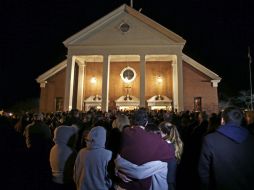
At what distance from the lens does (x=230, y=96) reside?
2938 centimetres

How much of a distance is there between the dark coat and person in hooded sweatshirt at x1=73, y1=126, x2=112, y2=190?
4.83 feet

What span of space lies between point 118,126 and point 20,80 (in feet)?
128

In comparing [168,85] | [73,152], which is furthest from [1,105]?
[73,152]

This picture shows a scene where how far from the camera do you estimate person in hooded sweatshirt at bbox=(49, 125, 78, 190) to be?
4.20m

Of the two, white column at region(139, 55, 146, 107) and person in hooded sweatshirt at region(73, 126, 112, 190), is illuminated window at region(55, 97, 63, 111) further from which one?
person in hooded sweatshirt at region(73, 126, 112, 190)

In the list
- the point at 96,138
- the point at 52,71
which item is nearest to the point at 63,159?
the point at 96,138

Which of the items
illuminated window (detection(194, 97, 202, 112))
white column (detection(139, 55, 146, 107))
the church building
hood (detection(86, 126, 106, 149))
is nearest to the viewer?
hood (detection(86, 126, 106, 149))

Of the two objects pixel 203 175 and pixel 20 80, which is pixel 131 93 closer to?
pixel 203 175

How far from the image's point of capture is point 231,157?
3215 mm

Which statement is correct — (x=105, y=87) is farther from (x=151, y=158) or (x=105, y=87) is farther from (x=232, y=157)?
(x=151, y=158)

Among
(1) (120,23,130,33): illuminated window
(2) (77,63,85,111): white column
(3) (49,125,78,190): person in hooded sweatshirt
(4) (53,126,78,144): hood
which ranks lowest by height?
(3) (49,125,78,190): person in hooded sweatshirt

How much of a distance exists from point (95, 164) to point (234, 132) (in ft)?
6.46

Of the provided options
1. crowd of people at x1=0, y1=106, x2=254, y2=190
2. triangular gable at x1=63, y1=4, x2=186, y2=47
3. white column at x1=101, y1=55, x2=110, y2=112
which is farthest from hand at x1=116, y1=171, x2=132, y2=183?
triangular gable at x1=63, y1=4, x2=186, y2=47

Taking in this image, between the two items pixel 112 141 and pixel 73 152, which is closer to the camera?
pixel 73 152
